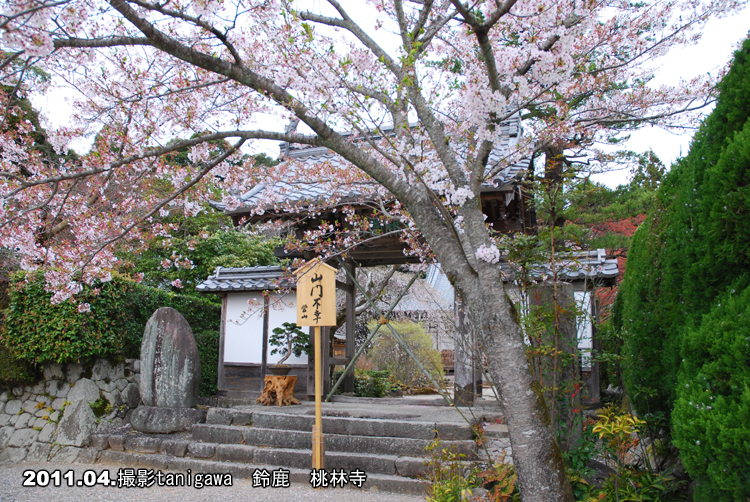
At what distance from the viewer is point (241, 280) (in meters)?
8.00

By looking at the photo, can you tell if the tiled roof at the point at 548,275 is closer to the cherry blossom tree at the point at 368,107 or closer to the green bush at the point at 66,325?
the cherry blossom tree at the point at 368,107

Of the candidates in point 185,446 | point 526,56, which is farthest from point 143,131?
point 185,446

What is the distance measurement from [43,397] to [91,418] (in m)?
0.94

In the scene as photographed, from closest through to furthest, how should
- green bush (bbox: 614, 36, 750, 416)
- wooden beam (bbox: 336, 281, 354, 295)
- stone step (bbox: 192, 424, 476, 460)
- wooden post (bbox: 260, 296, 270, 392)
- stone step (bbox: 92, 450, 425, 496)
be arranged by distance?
green bush (bbox: 614, 36, 750, 416) < stone step (bbox: 92, 450, 425, 496) < stone step (bbox: 192, 424, 476, 460) < wooden post (bbox: 260, 296, 270, 392) < wooden beam (bbox: 336, 281, 354, 295)

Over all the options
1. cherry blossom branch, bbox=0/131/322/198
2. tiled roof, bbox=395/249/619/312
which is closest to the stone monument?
tiled roof, bbox=395/249/619/312

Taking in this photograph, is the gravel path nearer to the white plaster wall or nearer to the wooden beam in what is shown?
the white plaster wall

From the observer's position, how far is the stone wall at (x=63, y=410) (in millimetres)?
6359

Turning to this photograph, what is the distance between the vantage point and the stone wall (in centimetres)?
636

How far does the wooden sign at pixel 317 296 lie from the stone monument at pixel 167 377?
2486mm

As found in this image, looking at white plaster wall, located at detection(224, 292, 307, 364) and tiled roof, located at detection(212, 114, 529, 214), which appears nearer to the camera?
tiled roof, located at detection(212, 114, 529, 214)

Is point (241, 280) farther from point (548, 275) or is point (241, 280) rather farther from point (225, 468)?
point (548, 275)

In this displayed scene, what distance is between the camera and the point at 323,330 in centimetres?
735

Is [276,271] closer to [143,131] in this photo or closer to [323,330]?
[323,330]

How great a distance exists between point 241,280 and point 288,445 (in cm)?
332
